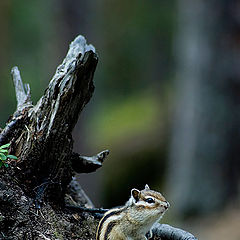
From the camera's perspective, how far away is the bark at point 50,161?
3.59 metres

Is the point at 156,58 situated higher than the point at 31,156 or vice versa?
the point at 156,58

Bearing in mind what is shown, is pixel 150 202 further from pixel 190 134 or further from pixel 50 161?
pixel 190 134

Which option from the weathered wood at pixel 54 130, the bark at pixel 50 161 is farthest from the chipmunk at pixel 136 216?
the weathered wood at pixel 54 130

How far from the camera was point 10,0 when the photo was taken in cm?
2628

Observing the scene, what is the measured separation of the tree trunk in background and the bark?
7.06 m

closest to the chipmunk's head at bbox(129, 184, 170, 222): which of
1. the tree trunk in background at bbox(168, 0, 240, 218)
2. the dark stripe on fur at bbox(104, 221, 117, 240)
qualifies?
the dark stripe on fur at bbox(104, 221, 117, 240)

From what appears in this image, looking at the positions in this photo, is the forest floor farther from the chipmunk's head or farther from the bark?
the chipmunk's head

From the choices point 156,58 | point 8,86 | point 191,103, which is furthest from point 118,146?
point 156,58

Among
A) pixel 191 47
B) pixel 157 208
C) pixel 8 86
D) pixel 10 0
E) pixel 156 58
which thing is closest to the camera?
pixel 157 208

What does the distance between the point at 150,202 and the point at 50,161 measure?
846 millimetres

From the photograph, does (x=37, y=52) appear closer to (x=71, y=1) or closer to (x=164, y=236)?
(x=71, y=1)

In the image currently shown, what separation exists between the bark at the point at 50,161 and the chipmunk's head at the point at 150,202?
304 millimetres

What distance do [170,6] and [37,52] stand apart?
8.23 m

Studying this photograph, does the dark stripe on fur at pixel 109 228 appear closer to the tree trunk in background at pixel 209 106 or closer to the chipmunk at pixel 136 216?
the chipmunk at pixel 136 216
